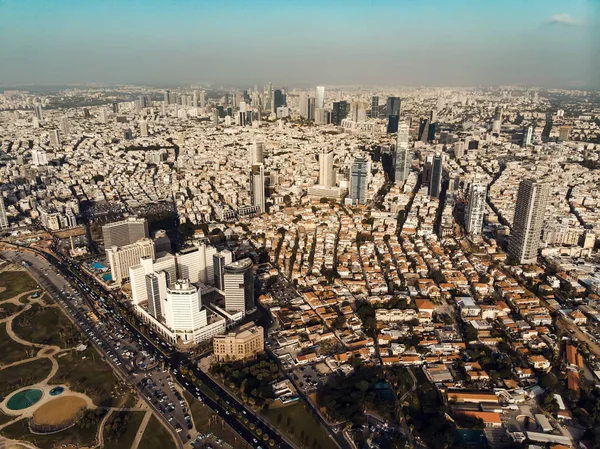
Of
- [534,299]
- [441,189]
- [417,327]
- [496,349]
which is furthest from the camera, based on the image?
[441,189]

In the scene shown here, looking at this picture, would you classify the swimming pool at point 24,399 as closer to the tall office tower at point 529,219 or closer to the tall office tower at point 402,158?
the tall office tower at point 529,219

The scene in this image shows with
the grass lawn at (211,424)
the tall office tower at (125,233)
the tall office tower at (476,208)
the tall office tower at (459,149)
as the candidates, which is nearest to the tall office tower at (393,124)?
the tall office tower at (459,149)

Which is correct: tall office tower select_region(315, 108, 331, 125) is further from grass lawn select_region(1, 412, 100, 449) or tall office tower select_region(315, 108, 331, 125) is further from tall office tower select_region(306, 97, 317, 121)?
grass lawn select_region(1, 412, 100, 449)

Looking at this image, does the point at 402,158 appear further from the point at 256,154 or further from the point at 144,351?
the point at 144,351

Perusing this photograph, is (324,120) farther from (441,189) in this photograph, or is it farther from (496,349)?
(496,349)

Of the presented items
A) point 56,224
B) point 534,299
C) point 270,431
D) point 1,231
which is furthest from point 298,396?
point 1,231

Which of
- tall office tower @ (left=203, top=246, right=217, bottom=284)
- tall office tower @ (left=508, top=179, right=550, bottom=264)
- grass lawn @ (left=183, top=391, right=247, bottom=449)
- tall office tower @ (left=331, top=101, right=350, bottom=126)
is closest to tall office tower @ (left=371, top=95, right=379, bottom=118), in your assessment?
tall office tower @ (left=331, top=101, right=350, bottom=126)

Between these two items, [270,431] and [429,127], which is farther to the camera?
[429,127]
